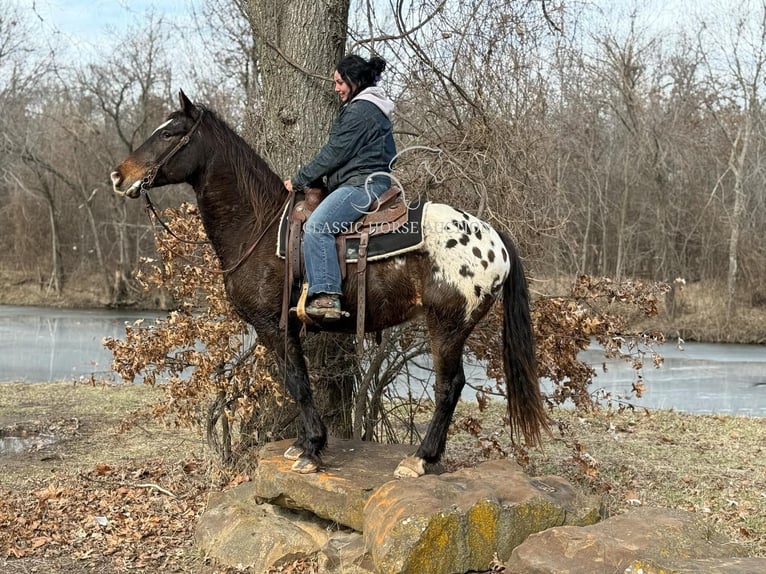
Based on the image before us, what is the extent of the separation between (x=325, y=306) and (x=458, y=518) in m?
1.50

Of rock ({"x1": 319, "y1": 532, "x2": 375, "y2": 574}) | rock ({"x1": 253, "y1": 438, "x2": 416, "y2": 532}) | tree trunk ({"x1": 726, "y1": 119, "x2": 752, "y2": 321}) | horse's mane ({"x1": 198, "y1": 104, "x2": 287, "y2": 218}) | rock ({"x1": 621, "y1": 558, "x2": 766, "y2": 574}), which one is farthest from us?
tree trunk ({"x1": 726, "y1": 119, "x2": 752, "y2": 321})

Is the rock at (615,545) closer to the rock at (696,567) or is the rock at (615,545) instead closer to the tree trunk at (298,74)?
the rock at (696,567)

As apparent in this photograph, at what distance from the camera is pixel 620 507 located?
579cm

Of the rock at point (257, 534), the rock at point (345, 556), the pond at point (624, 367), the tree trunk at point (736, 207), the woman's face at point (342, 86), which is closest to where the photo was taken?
the rock at point (345, 556)

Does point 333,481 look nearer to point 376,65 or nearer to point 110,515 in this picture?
point 110,515

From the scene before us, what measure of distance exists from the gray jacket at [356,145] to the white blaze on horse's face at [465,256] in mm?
511

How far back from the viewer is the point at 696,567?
318 centimetres

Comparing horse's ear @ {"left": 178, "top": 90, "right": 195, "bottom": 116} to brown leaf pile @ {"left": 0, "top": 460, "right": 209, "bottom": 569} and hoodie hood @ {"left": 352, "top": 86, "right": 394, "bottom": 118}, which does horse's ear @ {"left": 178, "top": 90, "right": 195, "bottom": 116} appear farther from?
brown leaf pile @ {"left": 0, "top": 460, "right": 209, "bottom": 569}

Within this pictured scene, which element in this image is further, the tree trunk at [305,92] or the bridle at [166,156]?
the tree trunk at [305,92]

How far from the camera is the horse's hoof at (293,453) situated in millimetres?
4941

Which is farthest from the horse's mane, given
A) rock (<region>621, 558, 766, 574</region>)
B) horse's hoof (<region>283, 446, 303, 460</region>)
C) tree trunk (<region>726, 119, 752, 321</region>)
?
tree trunk (<region>726, 119, 752, 321</region>)

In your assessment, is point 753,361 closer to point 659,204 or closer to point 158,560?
point 659,204

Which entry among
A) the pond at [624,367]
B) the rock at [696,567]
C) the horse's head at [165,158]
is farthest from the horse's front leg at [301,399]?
the pond at [624,367]

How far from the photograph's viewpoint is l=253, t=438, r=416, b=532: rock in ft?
14.5
